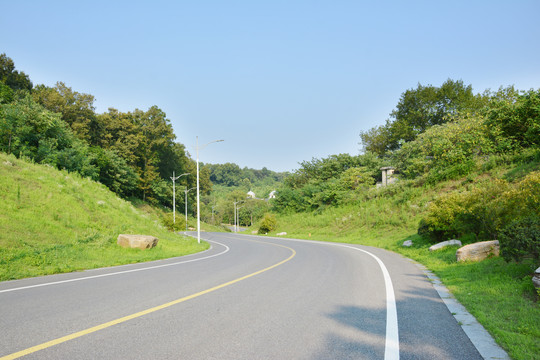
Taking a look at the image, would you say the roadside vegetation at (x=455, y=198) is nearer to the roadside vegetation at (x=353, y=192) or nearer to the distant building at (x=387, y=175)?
the roadside vegetation at (x=353, y=192)

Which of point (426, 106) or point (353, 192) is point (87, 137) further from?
point (426, 106)

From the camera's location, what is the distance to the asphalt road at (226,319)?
3652mm

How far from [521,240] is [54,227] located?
15541 mm

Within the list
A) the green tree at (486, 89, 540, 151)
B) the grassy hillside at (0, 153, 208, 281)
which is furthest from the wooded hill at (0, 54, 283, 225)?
the green tree at (486, 89, 540, 151)

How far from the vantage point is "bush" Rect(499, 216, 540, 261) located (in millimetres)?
7234

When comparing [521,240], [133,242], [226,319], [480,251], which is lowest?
[226,319]

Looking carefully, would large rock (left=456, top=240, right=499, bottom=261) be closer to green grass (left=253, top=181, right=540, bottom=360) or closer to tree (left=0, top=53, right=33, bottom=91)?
green grass (left=253, top=181, right=540, bottom=360)

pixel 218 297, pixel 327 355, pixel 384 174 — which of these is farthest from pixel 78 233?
pixel 384 174

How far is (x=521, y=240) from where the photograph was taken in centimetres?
735

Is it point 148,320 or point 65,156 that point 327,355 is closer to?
point 148,320

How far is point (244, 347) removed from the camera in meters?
3.76

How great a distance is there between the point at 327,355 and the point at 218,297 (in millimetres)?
3151

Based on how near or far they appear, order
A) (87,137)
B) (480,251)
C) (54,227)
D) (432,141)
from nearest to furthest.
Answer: (480,251), (54,227), (432,141), (87,137)

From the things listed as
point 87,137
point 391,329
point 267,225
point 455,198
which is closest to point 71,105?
point 87,137
